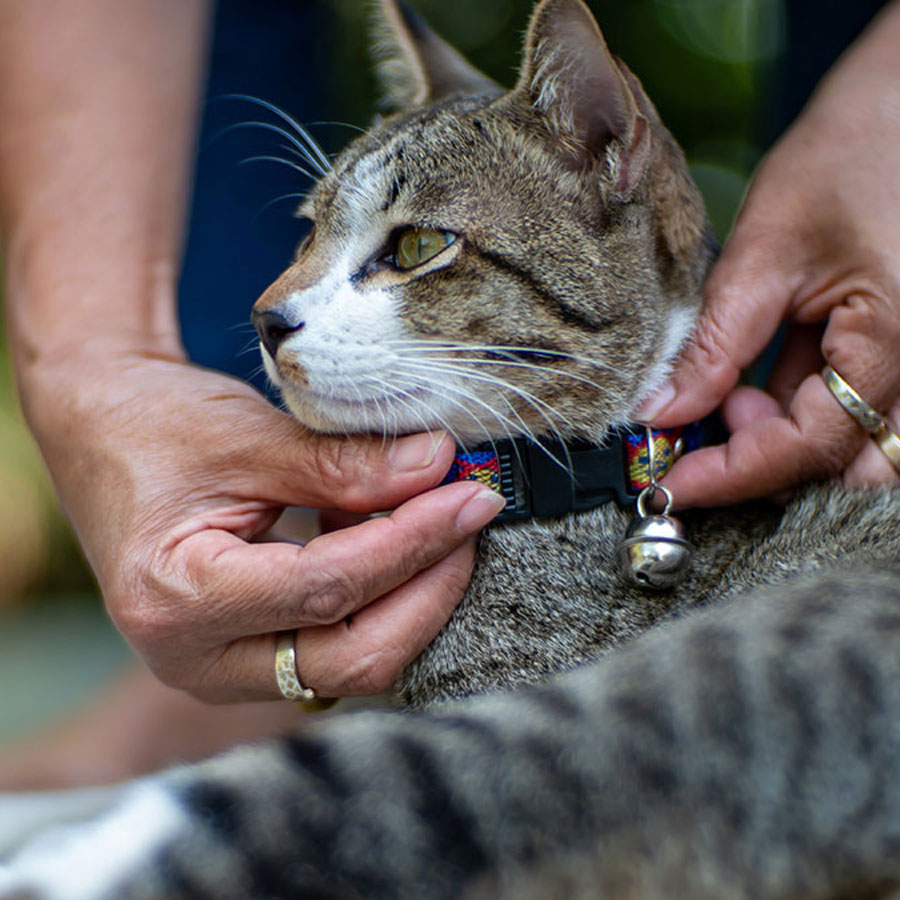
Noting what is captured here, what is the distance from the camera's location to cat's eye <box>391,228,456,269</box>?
4.67ft

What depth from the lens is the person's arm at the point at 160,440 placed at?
4.65 ft

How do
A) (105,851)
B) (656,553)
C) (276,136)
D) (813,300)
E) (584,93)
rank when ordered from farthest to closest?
(276,136)
(813,300)
(584,93)
(656,553)
(105,851)

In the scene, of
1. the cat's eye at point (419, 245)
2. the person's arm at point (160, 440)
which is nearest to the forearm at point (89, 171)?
the person's arm at point (160, 440)

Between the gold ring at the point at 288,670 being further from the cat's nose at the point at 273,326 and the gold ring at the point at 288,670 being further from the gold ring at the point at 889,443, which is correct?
the gold ring at the point at 889,443

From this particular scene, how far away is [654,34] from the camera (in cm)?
466

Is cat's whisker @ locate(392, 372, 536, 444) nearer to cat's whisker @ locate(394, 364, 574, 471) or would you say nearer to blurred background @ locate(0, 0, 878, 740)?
cat's whisker @ locate(394, 364, 574, 471)

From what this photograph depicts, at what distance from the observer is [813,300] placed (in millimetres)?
1554

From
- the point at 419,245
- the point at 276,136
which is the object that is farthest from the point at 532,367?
the point at 276,136

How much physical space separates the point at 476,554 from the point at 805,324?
27.5 inches

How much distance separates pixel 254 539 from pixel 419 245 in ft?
1.82

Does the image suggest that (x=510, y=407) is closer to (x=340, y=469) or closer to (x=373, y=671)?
(x=340, y=469)

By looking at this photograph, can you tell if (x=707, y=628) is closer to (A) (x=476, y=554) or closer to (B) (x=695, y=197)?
(A) (x=476, y=554)

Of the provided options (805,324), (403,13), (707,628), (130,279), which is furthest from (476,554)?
(403,13)

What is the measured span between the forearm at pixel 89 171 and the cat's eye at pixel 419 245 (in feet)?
1.87
